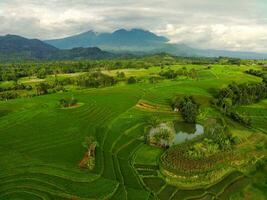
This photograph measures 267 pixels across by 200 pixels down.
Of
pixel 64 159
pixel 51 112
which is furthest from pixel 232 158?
pixel 51 112

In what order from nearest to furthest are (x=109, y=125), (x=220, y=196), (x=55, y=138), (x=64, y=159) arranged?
1. (x=220, y=196)
2. (x=64, y=159)
3. (x=55, y=138)
4. (x=109, y=125)

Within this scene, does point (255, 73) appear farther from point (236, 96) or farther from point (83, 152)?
point (83, 152)

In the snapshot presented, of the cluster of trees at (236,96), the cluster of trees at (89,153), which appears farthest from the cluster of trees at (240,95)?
the cluster of trees at (89,153)

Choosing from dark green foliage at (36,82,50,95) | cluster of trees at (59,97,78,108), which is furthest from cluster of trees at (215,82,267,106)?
dark green foliage at (36,82,50,95)

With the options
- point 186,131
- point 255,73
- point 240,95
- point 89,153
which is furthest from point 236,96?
point 255,73

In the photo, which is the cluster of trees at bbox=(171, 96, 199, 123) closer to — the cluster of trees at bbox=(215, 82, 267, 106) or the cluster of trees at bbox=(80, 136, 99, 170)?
the cluster of trees at bbox=(215, 82, 267, 106)

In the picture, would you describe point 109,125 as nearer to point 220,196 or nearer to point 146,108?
point 146,108
